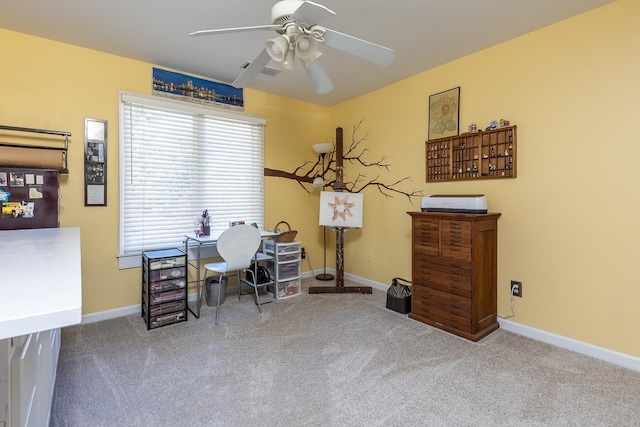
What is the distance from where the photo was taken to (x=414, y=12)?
2.25 metres

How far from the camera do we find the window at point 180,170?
9.98 feet

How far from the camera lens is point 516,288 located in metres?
2.66

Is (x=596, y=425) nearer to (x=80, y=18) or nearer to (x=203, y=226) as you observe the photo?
(x=203, y=226)

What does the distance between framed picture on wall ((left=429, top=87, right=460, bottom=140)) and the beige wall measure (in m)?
0.07

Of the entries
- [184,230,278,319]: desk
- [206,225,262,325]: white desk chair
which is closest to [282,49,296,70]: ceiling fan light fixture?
[206,225,262,325]: white desk chair

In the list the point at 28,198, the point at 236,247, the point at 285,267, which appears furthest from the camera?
the point at 285,267

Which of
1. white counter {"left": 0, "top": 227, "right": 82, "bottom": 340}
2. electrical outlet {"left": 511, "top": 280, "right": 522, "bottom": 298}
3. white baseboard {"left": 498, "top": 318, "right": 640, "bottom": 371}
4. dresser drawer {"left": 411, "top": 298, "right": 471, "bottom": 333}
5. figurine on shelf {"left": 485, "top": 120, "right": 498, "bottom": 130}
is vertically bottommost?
white baseboard {"left": 498, "top": 318, "right": 640, "bottom": 371}

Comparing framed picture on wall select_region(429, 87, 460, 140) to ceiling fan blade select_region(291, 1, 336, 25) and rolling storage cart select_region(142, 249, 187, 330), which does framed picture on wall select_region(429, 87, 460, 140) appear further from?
rolling storage cart select_region(142, 249, 187, 330)

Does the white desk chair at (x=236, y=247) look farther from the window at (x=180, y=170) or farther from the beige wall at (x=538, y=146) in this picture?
the beige wall at (x=538, y=146)

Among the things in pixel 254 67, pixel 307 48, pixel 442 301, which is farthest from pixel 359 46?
pixel 442 301

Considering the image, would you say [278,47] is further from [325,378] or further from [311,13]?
[325,378]

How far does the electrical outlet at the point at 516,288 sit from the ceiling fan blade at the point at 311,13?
2563 mm

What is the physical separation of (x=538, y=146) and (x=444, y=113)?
0.94 m

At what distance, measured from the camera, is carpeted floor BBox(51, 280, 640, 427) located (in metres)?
1.65
